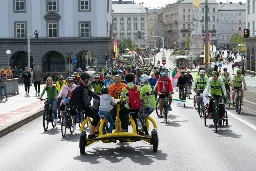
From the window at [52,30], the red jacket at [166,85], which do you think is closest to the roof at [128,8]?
the window at [52,30]

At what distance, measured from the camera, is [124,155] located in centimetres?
1266

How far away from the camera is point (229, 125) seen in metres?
18.3

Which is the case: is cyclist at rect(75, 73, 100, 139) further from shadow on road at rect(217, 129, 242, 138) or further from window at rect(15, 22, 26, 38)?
window at rect(15, 22, 26, 38)

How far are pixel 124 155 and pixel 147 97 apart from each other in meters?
4.16

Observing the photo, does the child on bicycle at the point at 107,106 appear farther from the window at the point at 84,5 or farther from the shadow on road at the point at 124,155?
the window at the point at 84,5

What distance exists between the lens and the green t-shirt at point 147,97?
646 inches

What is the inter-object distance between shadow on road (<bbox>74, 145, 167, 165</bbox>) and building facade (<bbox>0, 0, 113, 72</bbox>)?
50.8 meters

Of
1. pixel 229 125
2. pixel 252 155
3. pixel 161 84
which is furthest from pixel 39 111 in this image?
pixel 252 155

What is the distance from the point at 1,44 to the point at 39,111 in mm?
42650

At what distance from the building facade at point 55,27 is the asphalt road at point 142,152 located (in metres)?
47.1

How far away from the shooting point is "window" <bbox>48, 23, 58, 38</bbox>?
64875 millimetres

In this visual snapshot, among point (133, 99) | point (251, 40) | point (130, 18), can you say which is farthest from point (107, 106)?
point (130, 18)

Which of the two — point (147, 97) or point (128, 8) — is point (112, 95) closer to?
point (147, 97)

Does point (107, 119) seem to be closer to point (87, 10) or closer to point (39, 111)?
point (39, 111)
